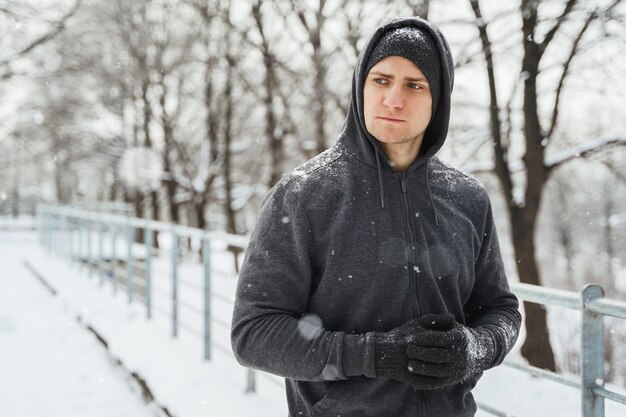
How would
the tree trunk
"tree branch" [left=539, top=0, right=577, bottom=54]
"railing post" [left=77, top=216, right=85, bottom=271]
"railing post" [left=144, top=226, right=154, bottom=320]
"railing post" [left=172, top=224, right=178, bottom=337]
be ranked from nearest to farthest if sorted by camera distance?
"railing post" [left=172, top=224, right=178, bottom=337] < "railing post" [left=144, top=226, right=154, bottom=320] < "tree branch" [left=539, top=0, right=577, bottom=54] < the tree trunk < "railing post" [left=77, top=216, right=85, bottom=271]

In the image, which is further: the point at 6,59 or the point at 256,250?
the point at 6,59

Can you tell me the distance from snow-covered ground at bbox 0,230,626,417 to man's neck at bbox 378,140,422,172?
2.58m

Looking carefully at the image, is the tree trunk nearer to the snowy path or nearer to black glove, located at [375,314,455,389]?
the snowy path

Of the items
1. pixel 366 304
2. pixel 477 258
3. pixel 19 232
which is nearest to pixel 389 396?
pixel 366 304

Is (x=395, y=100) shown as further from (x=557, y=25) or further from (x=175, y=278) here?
(x=557, y=25)

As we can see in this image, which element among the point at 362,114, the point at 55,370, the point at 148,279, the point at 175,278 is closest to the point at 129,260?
the point at 148,279

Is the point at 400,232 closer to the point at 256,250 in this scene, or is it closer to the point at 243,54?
the point at 256,250

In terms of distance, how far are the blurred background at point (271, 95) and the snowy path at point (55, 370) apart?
5.75 meters

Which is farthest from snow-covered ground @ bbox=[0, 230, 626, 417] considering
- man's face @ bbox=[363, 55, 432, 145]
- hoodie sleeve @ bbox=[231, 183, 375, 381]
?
man's face @ bbox=[363, 55, 432, 145]

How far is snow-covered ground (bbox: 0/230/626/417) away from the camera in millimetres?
4090

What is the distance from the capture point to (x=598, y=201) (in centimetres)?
3397

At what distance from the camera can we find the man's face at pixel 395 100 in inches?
58.0

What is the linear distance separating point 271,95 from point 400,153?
11.7 metres

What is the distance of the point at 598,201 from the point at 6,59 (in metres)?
31.6
